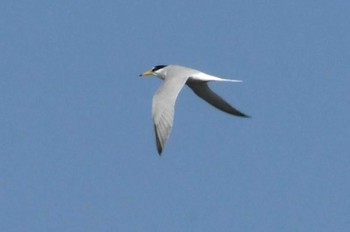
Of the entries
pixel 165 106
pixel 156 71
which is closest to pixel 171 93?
pixel 165 106

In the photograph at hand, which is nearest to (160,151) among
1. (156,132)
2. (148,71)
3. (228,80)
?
(156,132)

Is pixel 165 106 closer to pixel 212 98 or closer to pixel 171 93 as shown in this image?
pixel 171 93

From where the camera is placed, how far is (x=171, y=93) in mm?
25953

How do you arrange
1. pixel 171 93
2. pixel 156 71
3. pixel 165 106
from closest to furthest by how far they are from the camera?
pixel 165 106 < pixel 171 93 < pixel 156 71

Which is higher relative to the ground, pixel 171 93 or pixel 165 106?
pixel 171 93

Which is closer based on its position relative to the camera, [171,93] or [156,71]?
[171,93]

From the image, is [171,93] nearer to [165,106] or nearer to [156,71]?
[165,106]

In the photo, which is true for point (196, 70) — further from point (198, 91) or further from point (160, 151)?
point (160, 151)

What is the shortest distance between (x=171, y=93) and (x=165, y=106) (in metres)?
0.70

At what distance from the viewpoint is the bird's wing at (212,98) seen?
2902 centimetres

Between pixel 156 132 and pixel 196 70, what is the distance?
134 inches

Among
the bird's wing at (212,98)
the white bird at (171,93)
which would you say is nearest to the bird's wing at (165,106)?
the white bird at (171,93)

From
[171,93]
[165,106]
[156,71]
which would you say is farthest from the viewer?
[156,71]

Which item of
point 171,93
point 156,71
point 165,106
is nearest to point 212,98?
point 156,71
